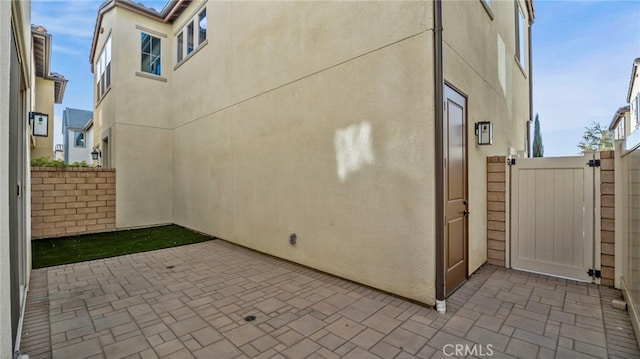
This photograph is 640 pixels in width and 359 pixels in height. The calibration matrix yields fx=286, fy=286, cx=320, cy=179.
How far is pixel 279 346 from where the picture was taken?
256cm

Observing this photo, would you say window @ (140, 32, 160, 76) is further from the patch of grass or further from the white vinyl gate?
the white vinyl gate

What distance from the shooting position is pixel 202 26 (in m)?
8.12

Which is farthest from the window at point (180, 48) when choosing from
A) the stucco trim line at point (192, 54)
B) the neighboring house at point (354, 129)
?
the neighboring house at point (354, 129)

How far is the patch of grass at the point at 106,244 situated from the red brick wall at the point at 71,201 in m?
0.43

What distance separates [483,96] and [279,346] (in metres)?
4.83

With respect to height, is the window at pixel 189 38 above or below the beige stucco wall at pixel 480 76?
above

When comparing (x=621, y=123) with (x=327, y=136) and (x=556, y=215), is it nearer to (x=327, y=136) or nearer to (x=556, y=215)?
(x=556, y=215)

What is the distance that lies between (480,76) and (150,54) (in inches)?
386

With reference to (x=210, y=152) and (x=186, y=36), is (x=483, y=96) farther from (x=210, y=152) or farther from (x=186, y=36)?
(x=186, y=36)

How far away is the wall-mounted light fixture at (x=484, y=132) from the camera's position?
4.36m

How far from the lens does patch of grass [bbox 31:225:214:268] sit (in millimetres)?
5555

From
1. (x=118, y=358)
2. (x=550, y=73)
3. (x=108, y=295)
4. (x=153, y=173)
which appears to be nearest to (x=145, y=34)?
(x=153, y=173)

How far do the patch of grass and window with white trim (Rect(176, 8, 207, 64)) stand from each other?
17.0 feet

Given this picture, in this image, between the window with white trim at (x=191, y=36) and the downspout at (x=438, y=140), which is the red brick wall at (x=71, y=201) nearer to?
the window with white trim at (x=191, y=36)
